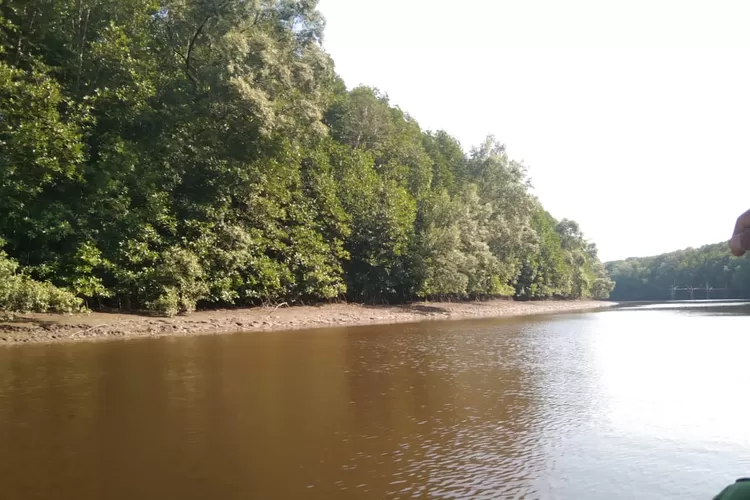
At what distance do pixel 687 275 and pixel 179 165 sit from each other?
13139 centimetres

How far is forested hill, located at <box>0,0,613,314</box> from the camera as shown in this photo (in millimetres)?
22625

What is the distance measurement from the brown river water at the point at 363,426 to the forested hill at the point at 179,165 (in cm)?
850

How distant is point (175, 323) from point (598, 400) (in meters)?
19.3

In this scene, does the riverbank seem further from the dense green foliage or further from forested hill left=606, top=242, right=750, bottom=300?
forested hill left=606, top=242, right=750, bottom=300

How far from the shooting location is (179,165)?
28281 millimetres

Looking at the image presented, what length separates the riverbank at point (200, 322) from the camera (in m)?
19.5

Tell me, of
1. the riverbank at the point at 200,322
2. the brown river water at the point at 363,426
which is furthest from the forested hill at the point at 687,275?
the brown river water at the point at 363,426

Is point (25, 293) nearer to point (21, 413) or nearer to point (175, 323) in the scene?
point (175, 323)

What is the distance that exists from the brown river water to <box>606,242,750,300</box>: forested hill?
109702 millimetres

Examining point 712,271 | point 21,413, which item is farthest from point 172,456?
point 712,271

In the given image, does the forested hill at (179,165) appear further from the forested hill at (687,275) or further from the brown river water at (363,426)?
the forested hill at (687,275)

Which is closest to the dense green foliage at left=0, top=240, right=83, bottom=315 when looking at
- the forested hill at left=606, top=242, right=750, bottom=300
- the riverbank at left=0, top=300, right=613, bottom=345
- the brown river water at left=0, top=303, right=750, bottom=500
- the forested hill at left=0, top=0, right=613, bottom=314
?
the forested hill at left=0, top=0, right=613, bottom=314

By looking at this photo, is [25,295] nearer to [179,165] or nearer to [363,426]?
[179,165]

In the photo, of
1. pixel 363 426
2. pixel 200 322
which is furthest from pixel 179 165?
pixel 363 426
